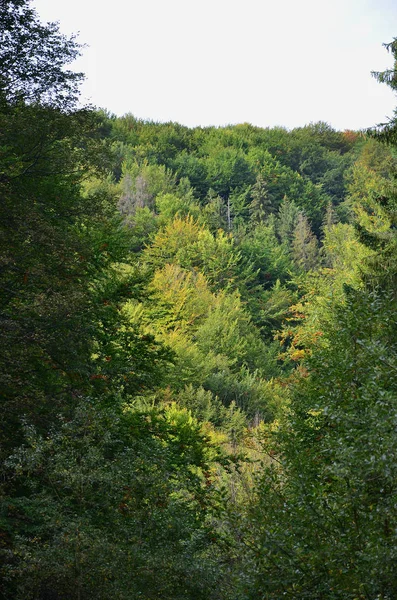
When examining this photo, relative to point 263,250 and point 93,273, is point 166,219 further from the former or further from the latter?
point 93,273

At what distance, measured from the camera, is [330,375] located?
763 cm

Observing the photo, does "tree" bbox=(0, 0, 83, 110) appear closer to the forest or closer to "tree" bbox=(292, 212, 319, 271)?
the forest

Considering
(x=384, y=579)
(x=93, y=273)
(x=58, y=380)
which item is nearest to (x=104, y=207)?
(x=93, y=273)

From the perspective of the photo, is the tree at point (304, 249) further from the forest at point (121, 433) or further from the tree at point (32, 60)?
the tree at point (32, 60)

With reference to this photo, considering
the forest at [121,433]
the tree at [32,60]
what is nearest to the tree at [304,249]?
the forest at [121,433]

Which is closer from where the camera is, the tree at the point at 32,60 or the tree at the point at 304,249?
the tree at the point at 32,60

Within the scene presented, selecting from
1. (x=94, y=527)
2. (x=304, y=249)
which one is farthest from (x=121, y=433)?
(x=304, y=249)

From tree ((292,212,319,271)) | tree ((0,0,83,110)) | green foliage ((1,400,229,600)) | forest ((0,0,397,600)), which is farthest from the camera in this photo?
tree ((292,212,319,271))

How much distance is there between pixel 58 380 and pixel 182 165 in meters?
64.3

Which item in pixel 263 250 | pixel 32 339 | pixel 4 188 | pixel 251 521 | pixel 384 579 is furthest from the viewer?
pixel 263 250

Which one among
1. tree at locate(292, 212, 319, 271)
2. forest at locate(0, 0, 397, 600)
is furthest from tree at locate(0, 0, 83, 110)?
tree at locate(292, 212, 319, 271)

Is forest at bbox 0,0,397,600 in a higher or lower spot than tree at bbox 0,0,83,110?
lower

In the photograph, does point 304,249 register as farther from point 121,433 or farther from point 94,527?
point 94,527

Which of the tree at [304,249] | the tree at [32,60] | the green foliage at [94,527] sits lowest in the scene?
the green foliage at [94,527]
